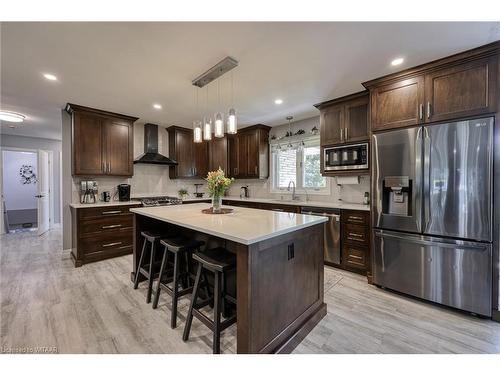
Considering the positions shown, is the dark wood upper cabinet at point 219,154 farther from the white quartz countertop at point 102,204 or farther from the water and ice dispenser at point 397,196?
the water and ice dispenser at point 397,196

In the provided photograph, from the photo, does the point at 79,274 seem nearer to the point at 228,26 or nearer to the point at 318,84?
the point at 228,26

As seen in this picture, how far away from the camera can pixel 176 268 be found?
201 centimetres

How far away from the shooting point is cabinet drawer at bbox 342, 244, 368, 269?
2964mm

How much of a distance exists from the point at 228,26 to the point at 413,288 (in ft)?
10.1

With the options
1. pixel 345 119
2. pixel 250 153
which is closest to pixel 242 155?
pixel 250 153

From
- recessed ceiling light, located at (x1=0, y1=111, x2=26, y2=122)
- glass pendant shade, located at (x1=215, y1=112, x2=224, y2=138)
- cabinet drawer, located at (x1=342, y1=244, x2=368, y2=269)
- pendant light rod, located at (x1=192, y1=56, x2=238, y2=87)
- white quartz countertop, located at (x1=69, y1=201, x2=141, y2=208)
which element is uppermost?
recessed ceiling light, located at (x1=0, y1=111, x2=26, y2=122)

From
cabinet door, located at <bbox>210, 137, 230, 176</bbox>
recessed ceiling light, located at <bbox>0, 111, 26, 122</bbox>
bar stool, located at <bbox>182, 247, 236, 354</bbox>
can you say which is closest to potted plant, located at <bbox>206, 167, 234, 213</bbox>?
bar stool, located at <bbox>182, 247, 236, 354</bbox>

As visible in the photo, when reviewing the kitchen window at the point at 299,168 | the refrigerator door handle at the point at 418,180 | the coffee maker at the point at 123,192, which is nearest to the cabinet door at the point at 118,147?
the coffee maker at the point at 123,192

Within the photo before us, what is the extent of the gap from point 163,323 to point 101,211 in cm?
240

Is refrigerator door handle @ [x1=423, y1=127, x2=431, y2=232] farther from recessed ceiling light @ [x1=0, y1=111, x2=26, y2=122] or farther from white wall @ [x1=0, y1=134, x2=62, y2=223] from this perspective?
white wall @ [x1=0, y1=134, x2=62, y2=223]

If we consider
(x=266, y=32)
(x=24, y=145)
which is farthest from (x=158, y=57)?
(x=24, y=145)

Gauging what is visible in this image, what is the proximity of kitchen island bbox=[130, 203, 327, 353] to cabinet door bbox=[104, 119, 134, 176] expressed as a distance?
2508 millimetres

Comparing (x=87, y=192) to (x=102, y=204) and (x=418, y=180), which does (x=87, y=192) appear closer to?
(x=102, y=204)
